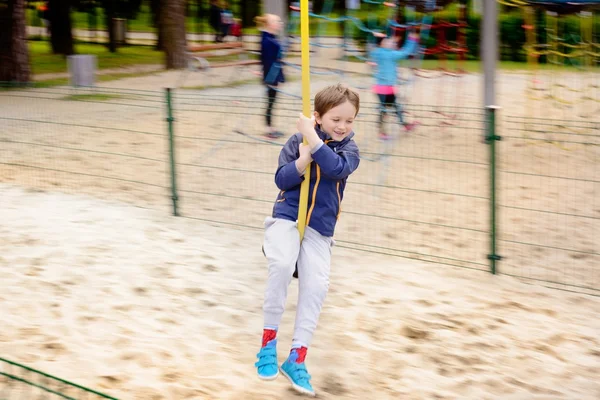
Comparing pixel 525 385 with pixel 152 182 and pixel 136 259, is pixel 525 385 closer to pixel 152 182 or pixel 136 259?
pixel 136 259

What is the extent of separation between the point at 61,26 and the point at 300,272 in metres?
21.4

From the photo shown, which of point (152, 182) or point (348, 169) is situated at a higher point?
point (348, 169)

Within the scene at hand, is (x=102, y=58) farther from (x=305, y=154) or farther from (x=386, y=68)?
(x=305, y=154)

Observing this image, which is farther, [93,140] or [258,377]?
[93,140]

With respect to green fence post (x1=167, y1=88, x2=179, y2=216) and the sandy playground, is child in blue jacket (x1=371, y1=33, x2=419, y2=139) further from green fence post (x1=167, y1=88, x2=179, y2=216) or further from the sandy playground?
green fence post (x1=167, y1=88, x2=179, y2=216)

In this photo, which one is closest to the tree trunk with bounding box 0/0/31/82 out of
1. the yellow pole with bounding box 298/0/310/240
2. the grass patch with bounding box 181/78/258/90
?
the grass patch with bounding box 181/78/258/90

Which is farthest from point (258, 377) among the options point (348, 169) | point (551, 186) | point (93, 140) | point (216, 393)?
point (93, 140)

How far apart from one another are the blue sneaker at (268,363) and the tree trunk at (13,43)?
43.4 feet

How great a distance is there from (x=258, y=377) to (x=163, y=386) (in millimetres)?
469

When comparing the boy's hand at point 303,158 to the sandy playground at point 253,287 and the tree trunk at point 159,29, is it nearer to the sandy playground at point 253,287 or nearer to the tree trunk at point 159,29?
the sandy playground at point 253,287

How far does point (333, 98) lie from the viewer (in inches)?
151

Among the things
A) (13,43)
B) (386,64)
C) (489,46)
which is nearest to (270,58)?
(386,64)

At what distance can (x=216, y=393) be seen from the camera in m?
3.86

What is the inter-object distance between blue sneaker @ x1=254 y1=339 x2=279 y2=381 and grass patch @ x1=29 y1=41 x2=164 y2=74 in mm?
17006
